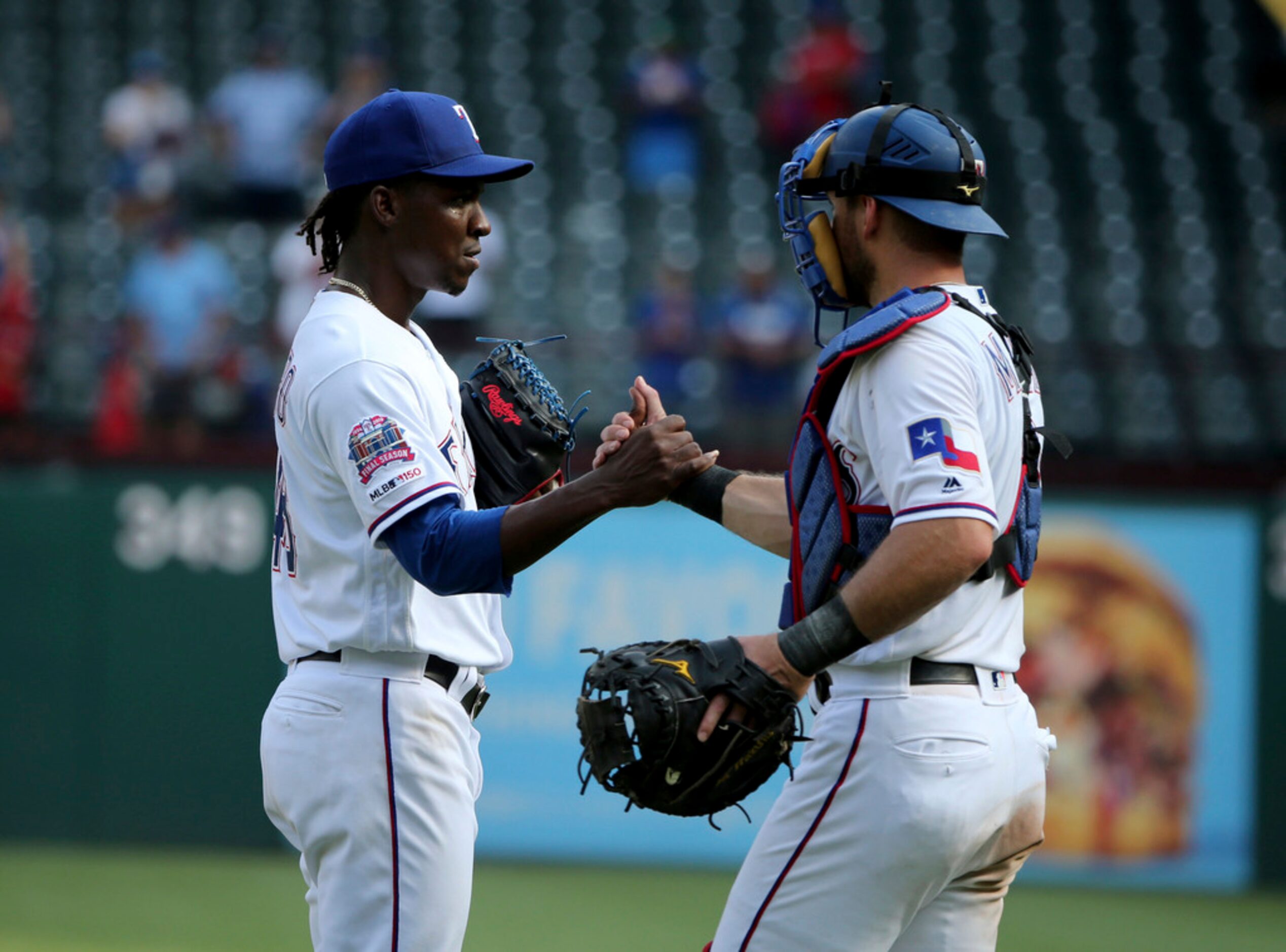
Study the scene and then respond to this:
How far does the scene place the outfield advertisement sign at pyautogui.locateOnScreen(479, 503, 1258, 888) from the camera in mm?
7484

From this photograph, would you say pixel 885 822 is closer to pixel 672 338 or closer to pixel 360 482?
pixel 360 482

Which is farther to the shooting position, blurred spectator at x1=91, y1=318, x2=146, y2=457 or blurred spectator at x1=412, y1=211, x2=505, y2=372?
blurred spectator at x1=412, y1=211, x2=505, y2=372

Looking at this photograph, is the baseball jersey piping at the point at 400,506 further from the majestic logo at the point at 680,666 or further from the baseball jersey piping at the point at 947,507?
the baseball jersey piping at the point at 947,507

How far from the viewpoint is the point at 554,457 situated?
3.54 m

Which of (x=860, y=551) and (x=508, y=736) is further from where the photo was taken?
(x=508, y=736)

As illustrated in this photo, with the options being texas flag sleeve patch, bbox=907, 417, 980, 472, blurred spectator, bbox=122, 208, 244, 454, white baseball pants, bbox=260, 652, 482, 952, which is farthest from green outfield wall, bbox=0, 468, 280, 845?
texas flag sleeve patch, bbox=907, 417, 980, 472

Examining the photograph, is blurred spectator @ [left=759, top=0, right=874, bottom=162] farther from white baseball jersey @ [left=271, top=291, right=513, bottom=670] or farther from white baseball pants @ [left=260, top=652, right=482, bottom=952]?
white baseball pants @ [left=260, top=652, right=482, bottom=952]

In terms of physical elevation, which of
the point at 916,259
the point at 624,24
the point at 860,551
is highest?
the point at 624,24

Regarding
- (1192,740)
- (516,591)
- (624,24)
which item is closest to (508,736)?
(516,591)

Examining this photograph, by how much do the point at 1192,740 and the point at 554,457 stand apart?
197 inches

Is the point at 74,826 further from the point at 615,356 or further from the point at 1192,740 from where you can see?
the point at 1192,740

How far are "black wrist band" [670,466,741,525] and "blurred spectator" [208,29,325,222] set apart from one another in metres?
Result: 7.30

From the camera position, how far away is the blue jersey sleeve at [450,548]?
2.94m

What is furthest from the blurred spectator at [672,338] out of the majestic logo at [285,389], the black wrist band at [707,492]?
the majestic logo at [285,389]
